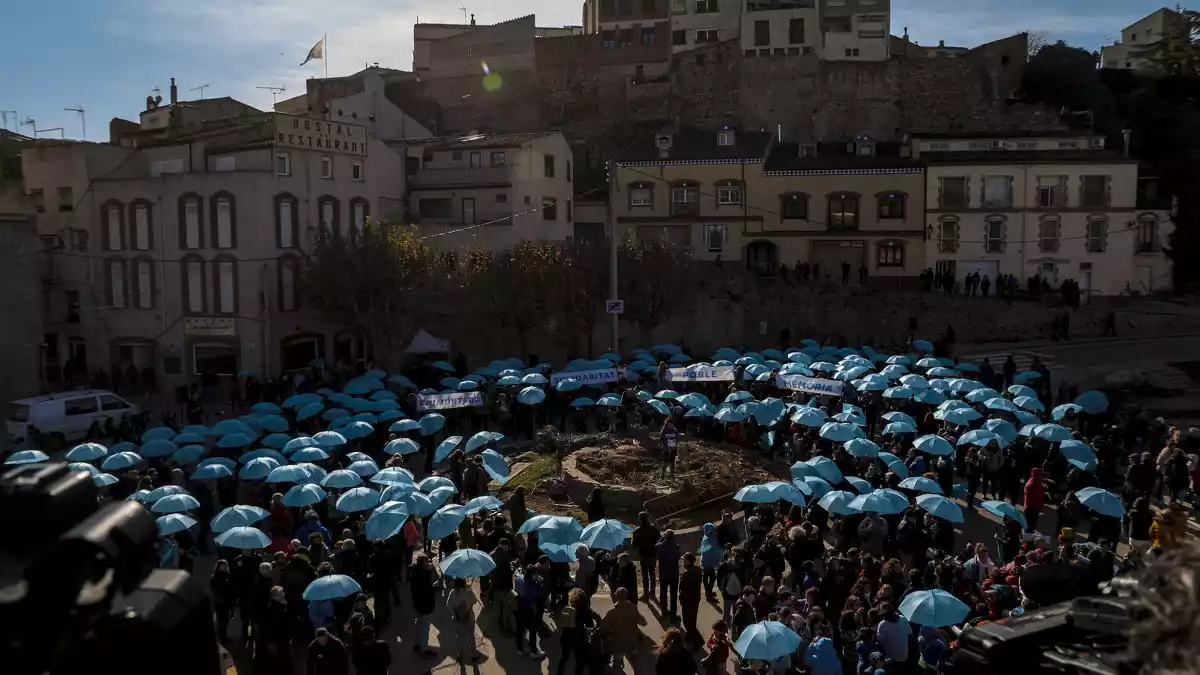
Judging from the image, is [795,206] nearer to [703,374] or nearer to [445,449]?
[703,374]

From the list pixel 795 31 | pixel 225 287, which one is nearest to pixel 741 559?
pixel 225 287

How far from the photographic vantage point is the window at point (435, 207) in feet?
147

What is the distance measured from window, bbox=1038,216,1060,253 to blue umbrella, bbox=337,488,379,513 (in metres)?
39.8

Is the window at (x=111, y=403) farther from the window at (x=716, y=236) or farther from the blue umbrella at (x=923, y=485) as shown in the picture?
the window at (x=716, y=236)

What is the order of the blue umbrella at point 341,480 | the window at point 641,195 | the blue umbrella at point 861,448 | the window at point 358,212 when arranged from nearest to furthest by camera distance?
the blue umbrella at point 341,480
the blue umbrella at point 861,448
the window at point 358,212
the window at point 641,195

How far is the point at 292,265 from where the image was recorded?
3703 cm

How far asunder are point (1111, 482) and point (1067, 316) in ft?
67.7

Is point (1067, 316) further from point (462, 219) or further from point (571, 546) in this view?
point (571, 546)

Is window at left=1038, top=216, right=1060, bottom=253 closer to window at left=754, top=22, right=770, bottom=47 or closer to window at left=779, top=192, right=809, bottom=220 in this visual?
window at left=779, top=192, right=809, bottom=220

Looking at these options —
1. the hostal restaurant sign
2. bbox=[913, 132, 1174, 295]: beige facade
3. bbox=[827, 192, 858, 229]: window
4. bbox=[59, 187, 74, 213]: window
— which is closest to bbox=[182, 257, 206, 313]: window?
the hostal restaurant sign

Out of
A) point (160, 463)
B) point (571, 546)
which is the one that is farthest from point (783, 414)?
point (160, 463)

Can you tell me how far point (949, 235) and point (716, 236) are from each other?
11.3m

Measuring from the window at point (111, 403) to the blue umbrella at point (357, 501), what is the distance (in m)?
16.0

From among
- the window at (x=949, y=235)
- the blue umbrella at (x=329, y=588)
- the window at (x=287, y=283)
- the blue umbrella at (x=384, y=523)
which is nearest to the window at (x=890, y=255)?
the window at (x=949, y=235)
